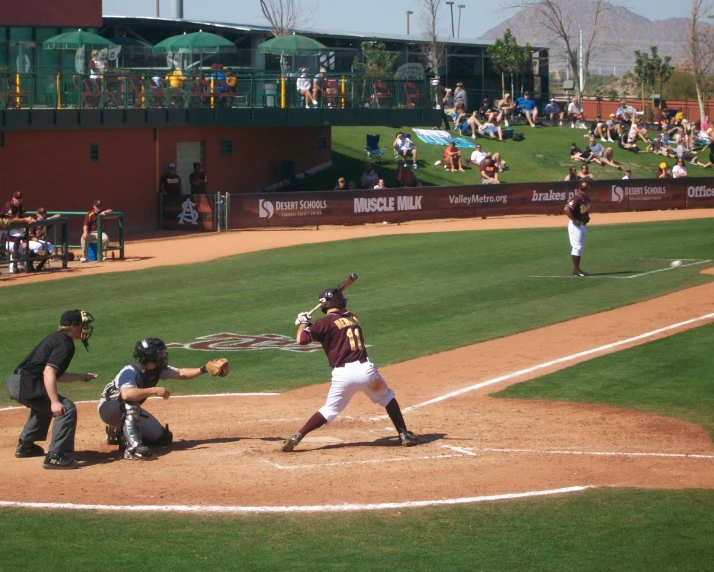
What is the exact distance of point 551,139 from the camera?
49000 mm

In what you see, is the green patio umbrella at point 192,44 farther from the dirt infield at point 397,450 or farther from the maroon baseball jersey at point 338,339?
the maroon baseball jersey at point 338,339

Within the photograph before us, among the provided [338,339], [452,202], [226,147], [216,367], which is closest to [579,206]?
[338,339]

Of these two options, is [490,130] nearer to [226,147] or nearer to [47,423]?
[226,147]

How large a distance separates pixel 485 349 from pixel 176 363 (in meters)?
4.64

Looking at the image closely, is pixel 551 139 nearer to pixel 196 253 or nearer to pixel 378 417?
pixel 196 253

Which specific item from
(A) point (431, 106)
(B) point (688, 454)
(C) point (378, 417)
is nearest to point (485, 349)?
(C) point (378, 417)

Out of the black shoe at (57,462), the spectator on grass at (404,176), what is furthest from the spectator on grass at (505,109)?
the black shoe at (57,462)

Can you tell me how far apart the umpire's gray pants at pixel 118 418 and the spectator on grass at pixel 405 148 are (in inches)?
1311

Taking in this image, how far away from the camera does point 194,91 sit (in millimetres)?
35000

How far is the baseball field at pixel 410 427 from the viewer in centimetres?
744

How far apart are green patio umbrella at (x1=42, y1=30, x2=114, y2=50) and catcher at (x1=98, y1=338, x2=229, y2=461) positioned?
79.8ft

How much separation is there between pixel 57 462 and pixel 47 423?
60 cm

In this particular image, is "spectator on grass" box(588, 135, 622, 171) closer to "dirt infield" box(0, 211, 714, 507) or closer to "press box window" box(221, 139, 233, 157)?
Answer: "press box window" box(221, 139, 233, 157)

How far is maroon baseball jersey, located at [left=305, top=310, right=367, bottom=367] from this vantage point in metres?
9.97
